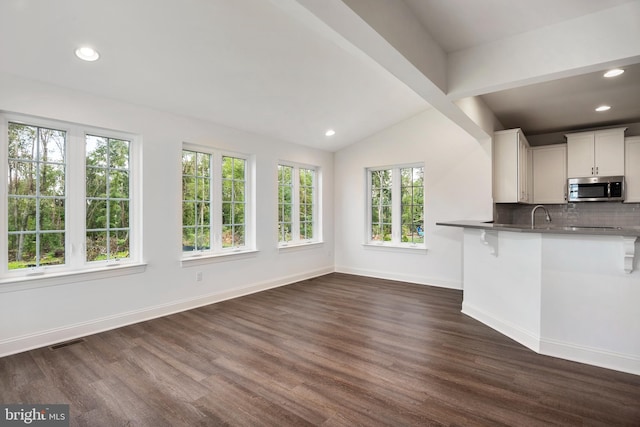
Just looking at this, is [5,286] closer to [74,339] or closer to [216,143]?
[74,339]

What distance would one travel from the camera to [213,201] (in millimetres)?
4586

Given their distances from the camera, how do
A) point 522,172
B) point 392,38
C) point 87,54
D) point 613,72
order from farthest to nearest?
1. point 522,172
2. point 613,72
3. point 87,54
4. point 392,38

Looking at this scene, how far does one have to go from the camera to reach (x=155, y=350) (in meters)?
2.93

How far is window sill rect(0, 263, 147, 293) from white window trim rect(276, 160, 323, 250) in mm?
2400

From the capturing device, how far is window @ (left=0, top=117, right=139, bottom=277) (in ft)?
9.94

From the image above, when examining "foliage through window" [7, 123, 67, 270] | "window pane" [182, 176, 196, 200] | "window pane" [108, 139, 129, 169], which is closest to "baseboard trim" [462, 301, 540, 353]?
"window pane" [182, 176, 196, 200]

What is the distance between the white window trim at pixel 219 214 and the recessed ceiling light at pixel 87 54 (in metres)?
1.41

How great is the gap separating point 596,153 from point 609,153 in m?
0.16

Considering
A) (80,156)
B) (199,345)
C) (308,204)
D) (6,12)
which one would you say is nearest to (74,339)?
(199,345)

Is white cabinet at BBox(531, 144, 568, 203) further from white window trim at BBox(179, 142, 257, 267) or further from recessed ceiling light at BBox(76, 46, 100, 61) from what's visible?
recessed ceiling light at BBox(76, 46, 100, 61)

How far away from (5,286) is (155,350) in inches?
56.2

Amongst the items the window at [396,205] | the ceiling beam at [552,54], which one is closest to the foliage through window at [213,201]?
the window at [396,205]

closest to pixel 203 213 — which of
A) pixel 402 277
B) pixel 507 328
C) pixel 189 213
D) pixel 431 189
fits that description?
pixel 189 213

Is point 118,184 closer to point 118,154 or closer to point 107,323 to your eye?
point 118,154
